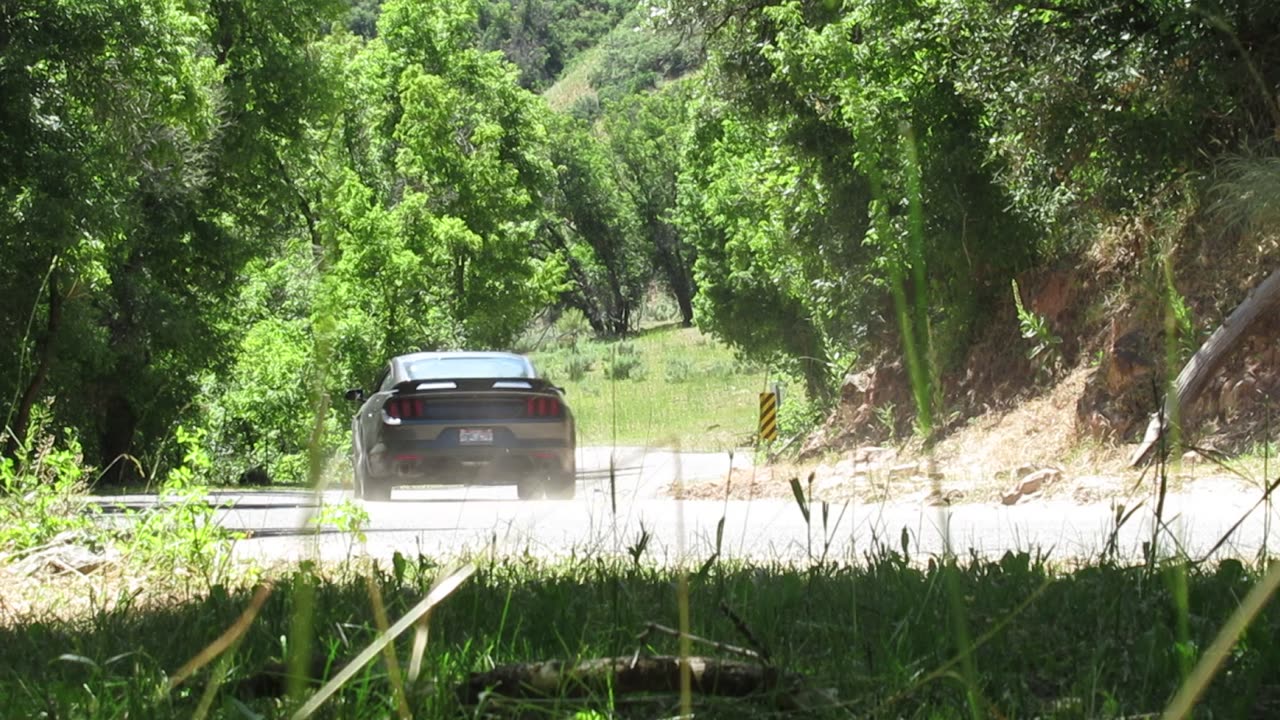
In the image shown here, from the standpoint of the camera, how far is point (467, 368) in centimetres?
1792

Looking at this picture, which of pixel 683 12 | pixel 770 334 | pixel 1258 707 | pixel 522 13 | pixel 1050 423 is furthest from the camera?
pixel 522 13

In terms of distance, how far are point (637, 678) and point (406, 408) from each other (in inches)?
568

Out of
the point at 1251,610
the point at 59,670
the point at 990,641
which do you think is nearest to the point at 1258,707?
the point at 1251,610

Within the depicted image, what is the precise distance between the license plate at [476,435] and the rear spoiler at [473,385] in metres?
0.45

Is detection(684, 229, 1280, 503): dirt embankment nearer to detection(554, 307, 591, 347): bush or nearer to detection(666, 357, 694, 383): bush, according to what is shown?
detection(666, 357, 694, 383): bush

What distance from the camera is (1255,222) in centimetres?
1605

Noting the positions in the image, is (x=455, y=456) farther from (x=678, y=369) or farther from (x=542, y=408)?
(x=678, y=369)

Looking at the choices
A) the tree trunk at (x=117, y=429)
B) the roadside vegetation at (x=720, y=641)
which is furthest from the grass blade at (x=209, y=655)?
the tree trunk at (x=117, y=429)

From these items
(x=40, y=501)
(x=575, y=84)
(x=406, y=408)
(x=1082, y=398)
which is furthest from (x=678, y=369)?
(x=575, y=84)

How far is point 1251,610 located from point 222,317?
30.7 m

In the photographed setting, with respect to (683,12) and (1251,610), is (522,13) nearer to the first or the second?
(683,12)

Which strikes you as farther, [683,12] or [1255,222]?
[683,12]

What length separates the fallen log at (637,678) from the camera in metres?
2.60

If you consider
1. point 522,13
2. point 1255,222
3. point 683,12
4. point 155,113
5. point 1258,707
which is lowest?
point 1258,707
